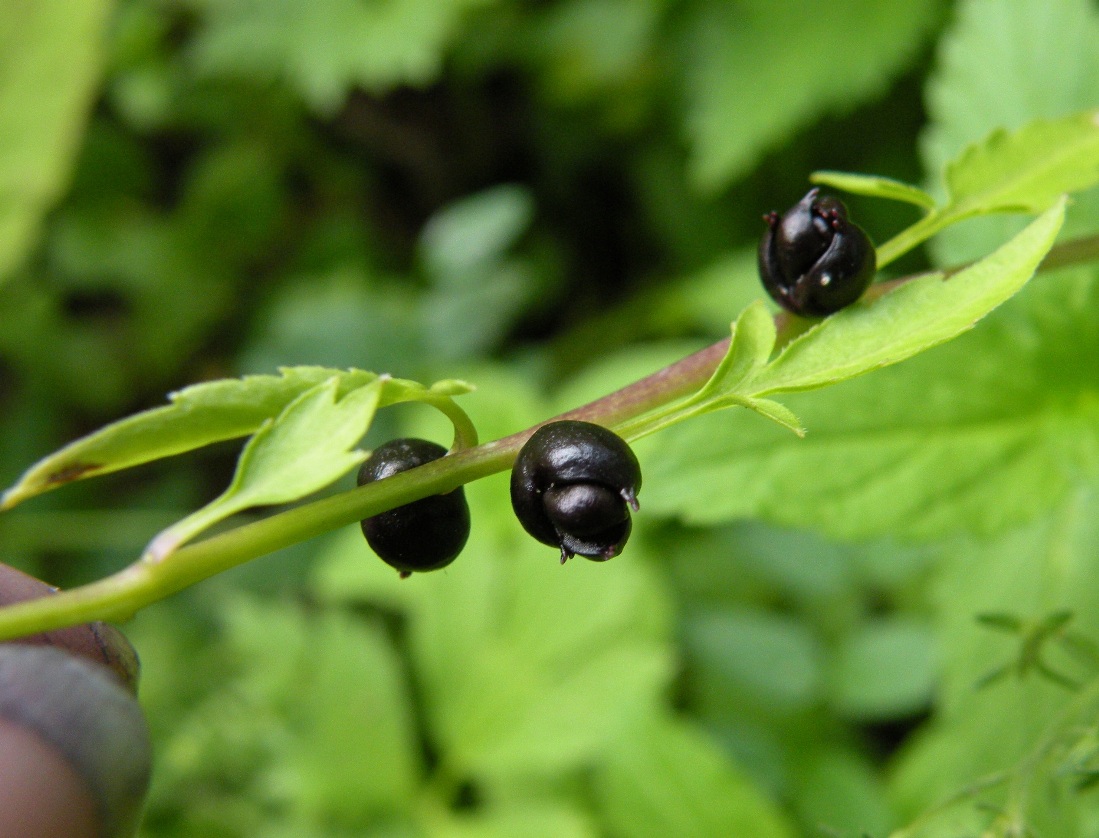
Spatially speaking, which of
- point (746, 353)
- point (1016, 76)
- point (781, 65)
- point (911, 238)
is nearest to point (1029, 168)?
point (911, 238)

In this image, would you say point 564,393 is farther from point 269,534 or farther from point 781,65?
point 269,534

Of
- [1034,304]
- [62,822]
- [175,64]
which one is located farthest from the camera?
[175,64]

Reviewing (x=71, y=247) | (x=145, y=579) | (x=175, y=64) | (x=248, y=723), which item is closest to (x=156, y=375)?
(x=71, y=247)

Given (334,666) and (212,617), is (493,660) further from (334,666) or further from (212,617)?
(212,617)

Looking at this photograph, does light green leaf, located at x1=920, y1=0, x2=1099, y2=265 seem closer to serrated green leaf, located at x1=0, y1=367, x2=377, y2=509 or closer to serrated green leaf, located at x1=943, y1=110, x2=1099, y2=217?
serrated green leaf, located at x1=943, y1=110, x2=1099, y2=217

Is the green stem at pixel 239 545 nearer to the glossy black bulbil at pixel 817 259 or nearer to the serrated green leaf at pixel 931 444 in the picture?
the glossy black bulbil at pixel 817 259

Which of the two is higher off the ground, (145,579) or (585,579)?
(145,579)
